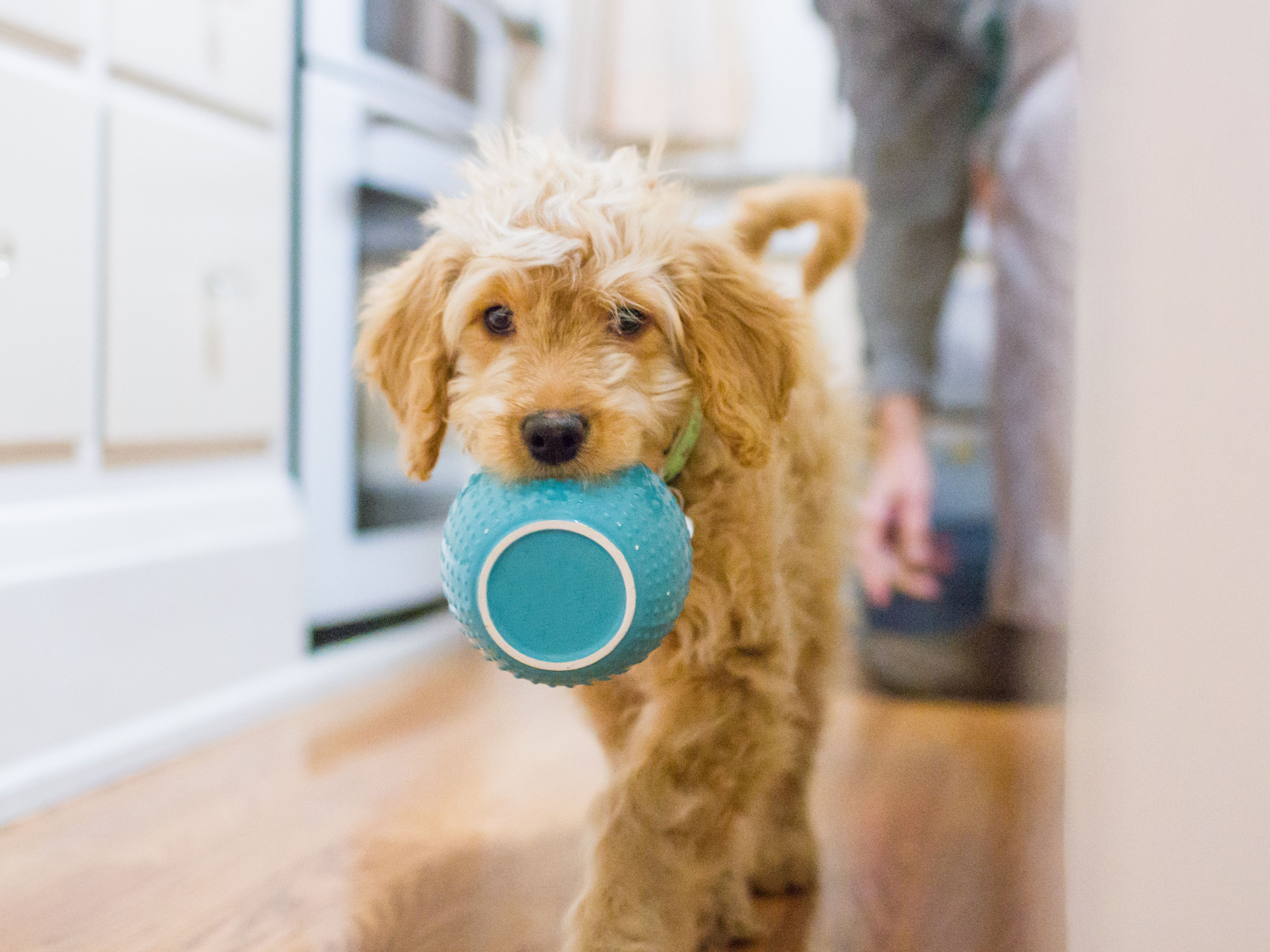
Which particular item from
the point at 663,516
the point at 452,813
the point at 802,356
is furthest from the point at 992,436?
the point at 663,516

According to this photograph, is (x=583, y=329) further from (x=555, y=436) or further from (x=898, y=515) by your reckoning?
(x=898, y=515)

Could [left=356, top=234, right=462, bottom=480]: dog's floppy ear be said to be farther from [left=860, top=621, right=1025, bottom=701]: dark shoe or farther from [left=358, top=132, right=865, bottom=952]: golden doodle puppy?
[left=860, top=621, right=1025, bottom=701]: dark shoe

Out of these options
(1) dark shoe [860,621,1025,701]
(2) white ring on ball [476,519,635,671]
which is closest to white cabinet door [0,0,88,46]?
(2) white ring on ball [476,519,635,671]

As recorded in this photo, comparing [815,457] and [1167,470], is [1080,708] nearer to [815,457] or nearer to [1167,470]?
[1167,470]

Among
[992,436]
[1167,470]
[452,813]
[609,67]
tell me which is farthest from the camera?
[609,67]

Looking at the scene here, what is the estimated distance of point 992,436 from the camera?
2348mm

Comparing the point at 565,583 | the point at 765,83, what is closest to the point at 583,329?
the point at 565,583

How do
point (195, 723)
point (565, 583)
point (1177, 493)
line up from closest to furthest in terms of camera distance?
1. point (1177, 493)
2. point (565, 583)
3. point (195, 723)

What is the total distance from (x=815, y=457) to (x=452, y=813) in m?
0.79

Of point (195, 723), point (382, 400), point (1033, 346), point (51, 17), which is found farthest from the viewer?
point (1033, 346)

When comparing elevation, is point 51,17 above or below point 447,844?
above

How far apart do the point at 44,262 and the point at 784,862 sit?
4.71 ft

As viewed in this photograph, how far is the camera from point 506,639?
0.83 meters

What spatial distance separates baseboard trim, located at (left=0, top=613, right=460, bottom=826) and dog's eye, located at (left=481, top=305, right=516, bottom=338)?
1.07m
